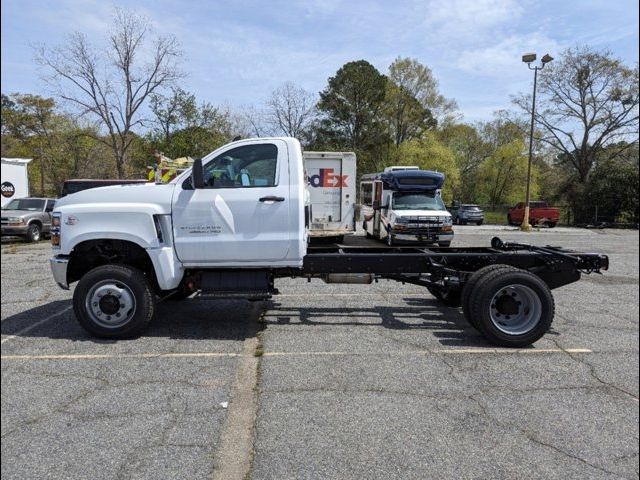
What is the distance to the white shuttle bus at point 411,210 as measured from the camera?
13.6 meters

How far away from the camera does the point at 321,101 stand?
44750mm

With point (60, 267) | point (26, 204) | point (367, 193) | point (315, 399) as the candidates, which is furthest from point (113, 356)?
point (26, 204)

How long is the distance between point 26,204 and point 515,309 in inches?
774

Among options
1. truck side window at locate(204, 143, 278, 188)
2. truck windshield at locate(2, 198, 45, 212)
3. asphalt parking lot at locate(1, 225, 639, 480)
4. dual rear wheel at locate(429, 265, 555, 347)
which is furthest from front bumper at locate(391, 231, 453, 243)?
truck windshield at locate(2, 198, 45, 212)

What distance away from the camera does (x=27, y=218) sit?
17891 millimetres

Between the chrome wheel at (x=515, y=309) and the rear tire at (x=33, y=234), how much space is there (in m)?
18.2

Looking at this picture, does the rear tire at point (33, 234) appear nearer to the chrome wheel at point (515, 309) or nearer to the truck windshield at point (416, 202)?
the truck windshield at point (416, 202)

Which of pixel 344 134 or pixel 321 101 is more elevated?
pixel 321 101

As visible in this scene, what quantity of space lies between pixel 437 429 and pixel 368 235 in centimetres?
1429

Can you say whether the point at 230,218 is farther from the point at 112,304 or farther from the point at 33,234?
the point at 33,234

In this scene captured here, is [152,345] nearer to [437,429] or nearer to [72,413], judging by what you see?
[72,413]

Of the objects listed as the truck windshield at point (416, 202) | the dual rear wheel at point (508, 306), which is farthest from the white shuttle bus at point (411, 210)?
the dual rear wheel at point (508, 306)

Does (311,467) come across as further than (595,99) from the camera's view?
No

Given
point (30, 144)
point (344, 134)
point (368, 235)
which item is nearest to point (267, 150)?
point (368, 235)
